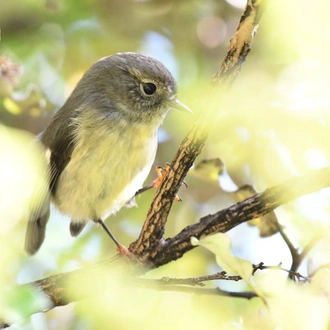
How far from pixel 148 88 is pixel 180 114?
0.15 m

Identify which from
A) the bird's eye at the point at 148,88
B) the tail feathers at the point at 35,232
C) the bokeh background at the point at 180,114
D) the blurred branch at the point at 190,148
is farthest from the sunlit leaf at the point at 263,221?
the tail feathers at the point at 35,232

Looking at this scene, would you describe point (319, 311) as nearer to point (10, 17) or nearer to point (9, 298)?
point (9, 298)

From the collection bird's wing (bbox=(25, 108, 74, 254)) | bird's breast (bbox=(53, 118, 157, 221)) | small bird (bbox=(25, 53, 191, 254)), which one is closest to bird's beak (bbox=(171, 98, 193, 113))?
small bird (bbox=(25, 53, 191, 254))

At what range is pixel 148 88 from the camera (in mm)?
1951

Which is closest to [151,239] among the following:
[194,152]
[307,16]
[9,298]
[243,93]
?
[194,152]

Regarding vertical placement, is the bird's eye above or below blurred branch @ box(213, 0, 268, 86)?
below

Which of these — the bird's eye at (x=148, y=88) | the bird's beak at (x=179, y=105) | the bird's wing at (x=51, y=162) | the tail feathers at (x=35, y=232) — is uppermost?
the bird's beak at (x=179, y=105)

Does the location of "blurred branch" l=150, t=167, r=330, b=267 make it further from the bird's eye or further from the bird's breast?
the bird's eye

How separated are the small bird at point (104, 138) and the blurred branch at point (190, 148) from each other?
504 millimetres

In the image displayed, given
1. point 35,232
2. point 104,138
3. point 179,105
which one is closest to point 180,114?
point 179,105

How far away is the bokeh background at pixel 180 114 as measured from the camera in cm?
81

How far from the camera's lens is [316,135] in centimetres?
114

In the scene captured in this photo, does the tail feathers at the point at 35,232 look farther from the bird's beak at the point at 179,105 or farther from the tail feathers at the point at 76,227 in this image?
the bird's beak at the point at 179,105

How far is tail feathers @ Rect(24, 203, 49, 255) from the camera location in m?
1.96
